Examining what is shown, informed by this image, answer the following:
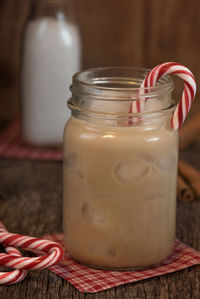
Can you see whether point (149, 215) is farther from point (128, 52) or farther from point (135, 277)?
point (128, 52)

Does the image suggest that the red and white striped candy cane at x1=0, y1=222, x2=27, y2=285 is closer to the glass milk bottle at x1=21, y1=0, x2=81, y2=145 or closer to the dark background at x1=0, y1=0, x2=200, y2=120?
→ the glass milk bottle at x1=21, y1=0, x2=81, y2=145

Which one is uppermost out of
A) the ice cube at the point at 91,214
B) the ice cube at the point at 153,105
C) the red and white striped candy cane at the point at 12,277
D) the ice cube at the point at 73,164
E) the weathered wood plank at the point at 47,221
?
the ice cube at the point at 153,105

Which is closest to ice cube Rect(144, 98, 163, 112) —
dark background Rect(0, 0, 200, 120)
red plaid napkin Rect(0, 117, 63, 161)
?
red plaid napkin Rect(0, 117, 63, 161)

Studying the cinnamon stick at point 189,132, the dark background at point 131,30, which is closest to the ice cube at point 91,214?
the cinnamon stick at point 189,132

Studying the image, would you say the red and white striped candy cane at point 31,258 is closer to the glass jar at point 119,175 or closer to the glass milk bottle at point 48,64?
the glass jar at point 119,175

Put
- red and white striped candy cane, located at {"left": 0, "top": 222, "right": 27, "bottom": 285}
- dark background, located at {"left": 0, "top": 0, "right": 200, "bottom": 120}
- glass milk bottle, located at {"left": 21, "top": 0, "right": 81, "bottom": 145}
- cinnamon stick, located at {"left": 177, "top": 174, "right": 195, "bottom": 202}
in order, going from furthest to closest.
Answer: dark background, located at {"left": 0, "top": 0, "right": 200, "bottom": 120} < glass milk bottle, located at {"left": 21, "top": 0, "right": 81, "bottom": 145} < cinnamon stick, located at {"left": 177, "top": 174, "right": 195, "bottom": 202} < red and white striped candy cane, located at {"left": 0, "top": 222, "right": 27, "bottom": 285}

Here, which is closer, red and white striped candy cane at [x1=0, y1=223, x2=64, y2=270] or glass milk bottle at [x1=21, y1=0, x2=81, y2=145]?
red and white striped candy cane at [x1=0, y1=223, x2=64, y2=270]
